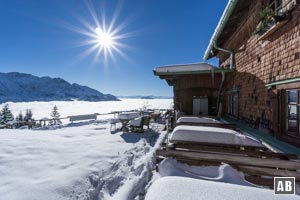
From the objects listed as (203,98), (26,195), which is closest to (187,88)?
(203,98)

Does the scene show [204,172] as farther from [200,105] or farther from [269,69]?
[200,105]

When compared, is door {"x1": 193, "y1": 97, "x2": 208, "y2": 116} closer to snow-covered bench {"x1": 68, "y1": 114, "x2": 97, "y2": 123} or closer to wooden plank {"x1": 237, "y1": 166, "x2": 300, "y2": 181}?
wooden plank {"x1": 237, "y1": 166, "x2": 300, "y2": 181}

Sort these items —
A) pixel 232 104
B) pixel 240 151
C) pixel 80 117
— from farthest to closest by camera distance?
pixel 80 117 → pixel 232 104 → pixel 240 151

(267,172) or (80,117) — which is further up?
(267,172)

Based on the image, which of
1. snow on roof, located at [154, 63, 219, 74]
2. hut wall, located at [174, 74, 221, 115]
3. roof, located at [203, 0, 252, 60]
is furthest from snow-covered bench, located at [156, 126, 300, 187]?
hut wall, located at [174, 74, 221, 115]

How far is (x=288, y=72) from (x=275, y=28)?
126cm

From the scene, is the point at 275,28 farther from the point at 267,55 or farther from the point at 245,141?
the point at 245,141

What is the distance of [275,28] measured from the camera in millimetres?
4281

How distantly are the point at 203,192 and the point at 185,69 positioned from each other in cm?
720

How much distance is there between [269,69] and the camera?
4.78 meters

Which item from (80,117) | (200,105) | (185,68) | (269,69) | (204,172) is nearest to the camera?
(204,172)

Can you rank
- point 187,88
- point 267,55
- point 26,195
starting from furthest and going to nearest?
1. point 187,88
2. point 267,55
3. point 26,195

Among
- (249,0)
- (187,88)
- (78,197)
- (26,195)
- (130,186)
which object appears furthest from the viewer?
(187,88)

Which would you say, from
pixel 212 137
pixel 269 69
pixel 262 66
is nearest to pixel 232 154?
pixel 212 137
